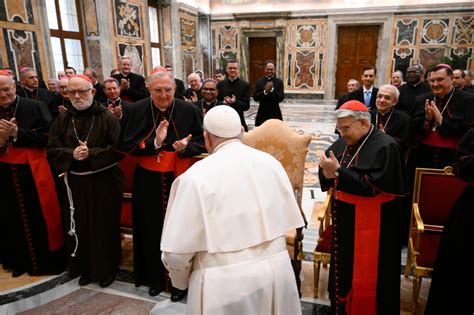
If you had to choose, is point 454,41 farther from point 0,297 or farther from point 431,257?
point 0,297

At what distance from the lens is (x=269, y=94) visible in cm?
676

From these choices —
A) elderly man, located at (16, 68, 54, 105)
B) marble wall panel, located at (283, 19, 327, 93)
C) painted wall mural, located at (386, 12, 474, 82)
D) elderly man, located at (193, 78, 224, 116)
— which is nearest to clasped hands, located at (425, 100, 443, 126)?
elderly man, located at (193, 78, 224, 116)

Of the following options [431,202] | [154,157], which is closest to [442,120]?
[431,202]

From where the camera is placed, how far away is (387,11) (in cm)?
1308

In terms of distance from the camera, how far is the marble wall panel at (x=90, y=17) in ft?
28.0

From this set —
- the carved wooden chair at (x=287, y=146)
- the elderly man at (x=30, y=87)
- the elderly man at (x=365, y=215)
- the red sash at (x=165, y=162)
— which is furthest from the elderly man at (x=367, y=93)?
the elderly man at (x=30, y=87)

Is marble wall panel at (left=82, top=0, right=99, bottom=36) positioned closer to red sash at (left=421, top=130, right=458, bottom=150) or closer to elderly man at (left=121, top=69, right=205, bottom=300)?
elderly man at (left=121, top=69, right=205, bottom=300)

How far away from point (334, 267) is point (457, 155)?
121 centimetres

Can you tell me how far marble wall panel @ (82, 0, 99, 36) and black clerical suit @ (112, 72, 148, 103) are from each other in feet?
9.09

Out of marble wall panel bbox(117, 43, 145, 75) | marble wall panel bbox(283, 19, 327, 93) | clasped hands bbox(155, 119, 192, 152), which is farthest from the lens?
marble wall panel bbox(283, 19, 327, 93)

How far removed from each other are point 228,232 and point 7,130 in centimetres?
247

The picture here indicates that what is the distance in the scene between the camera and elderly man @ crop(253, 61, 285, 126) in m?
6.77

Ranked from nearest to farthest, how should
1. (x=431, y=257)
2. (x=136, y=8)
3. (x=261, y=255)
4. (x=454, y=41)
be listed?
1. (x=261, y=255)
2. (x=431, y=257)
3. (x=136, y=8)
4. (x=454, y=41)

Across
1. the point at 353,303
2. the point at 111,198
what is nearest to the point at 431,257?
the point at 353,303
